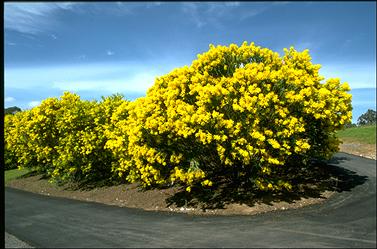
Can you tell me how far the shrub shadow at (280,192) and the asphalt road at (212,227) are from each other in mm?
608

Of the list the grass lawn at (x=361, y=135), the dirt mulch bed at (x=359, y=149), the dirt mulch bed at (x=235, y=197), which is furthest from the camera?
the grass lawn at (x=361, y=135)

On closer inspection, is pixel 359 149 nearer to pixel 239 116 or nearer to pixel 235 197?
pixel 235 197

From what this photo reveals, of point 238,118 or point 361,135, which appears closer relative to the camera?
point 238,118

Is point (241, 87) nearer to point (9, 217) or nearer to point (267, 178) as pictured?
point (267, 178)

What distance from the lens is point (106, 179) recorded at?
2300cm

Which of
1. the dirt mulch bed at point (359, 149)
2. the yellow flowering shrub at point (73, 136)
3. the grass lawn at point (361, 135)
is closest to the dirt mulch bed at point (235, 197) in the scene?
the yellow flowering shrub at point (73, 136)

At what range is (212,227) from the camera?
1130 cm

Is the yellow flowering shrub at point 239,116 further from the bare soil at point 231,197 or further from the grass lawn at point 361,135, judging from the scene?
the grass lawn at point 361,135

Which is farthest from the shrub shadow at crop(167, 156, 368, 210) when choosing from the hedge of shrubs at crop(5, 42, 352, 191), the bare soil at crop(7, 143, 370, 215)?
the hedge of shrubs at crop(5, 42, 352, 191)

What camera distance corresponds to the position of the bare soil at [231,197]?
13531 mm

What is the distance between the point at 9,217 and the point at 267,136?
35.9 feet

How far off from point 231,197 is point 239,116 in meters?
3.53

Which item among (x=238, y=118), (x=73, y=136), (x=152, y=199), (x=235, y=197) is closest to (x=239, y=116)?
(x=238, y=118)

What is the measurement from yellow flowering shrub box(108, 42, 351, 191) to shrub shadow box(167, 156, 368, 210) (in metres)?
0.57
